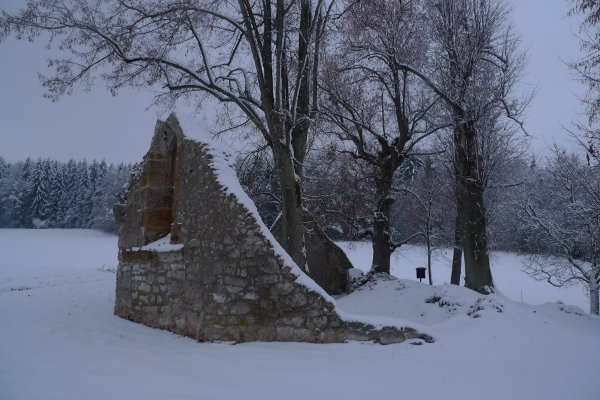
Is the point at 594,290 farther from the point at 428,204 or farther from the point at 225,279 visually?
the point at 225,279

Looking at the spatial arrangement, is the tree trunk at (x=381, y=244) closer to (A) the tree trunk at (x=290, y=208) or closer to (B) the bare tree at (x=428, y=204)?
(B) the bare tree at (x=428, y=204)

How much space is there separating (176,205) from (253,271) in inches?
76.2

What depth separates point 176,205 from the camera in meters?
6.19

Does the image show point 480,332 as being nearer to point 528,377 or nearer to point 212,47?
point 528,377

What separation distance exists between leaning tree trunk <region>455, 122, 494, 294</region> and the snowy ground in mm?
1479

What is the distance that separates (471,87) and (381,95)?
13.5ft

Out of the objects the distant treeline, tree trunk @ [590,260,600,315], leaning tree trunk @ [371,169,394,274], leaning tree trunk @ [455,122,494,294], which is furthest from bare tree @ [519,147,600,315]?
the distant treeline

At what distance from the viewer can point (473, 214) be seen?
30.7 feet

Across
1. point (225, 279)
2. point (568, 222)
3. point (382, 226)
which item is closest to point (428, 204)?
point (382, 226)

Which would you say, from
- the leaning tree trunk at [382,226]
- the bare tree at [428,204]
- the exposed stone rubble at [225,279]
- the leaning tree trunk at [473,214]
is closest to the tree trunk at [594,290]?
the leaning tree trunk at [473,214]

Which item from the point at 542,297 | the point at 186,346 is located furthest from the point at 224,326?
the point at 542,297

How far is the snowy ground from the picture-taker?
3.37 metres

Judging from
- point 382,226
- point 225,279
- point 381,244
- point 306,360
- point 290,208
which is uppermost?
point 290,208

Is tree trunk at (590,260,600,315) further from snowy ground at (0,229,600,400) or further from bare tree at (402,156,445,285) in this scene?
bare tree at (402,156,445,285)
